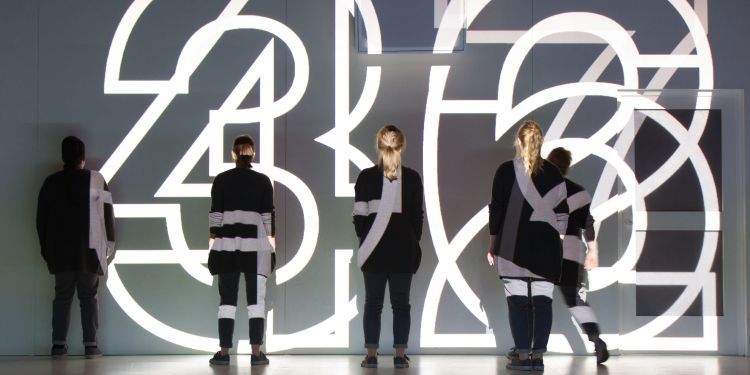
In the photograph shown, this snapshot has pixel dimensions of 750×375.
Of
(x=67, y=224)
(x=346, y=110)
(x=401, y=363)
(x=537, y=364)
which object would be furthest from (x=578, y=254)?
(x=67, y=224)

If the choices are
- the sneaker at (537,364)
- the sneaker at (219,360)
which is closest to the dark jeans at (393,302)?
the sneaker at (537,364)

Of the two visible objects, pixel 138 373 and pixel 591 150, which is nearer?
pixel 138 373

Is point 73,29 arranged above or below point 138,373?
above

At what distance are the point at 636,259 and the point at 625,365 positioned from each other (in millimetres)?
1037

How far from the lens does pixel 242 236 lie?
593 centimetres

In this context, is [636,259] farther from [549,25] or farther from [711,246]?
[549,25]

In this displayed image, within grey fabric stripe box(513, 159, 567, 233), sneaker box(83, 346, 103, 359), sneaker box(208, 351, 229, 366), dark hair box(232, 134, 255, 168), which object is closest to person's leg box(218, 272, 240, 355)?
sneaker box(208, 351, 229, 366)

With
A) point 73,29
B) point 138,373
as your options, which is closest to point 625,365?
point 138,373

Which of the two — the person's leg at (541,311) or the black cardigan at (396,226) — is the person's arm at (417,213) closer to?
the black cardigan at (396,226)

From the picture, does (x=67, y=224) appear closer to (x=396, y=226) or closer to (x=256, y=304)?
(x=256, y=304)

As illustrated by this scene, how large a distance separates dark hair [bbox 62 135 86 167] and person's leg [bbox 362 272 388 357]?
2278mm

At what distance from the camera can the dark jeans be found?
5785 millimetres

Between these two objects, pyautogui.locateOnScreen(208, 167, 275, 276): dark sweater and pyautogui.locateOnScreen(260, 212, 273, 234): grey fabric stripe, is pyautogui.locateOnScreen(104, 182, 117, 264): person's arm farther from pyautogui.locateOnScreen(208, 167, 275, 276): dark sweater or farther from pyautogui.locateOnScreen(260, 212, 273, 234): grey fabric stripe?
pyautogui.locateOnScreen(260, 212, 273, 234): grey fabric stripe

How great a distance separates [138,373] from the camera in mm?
5652
